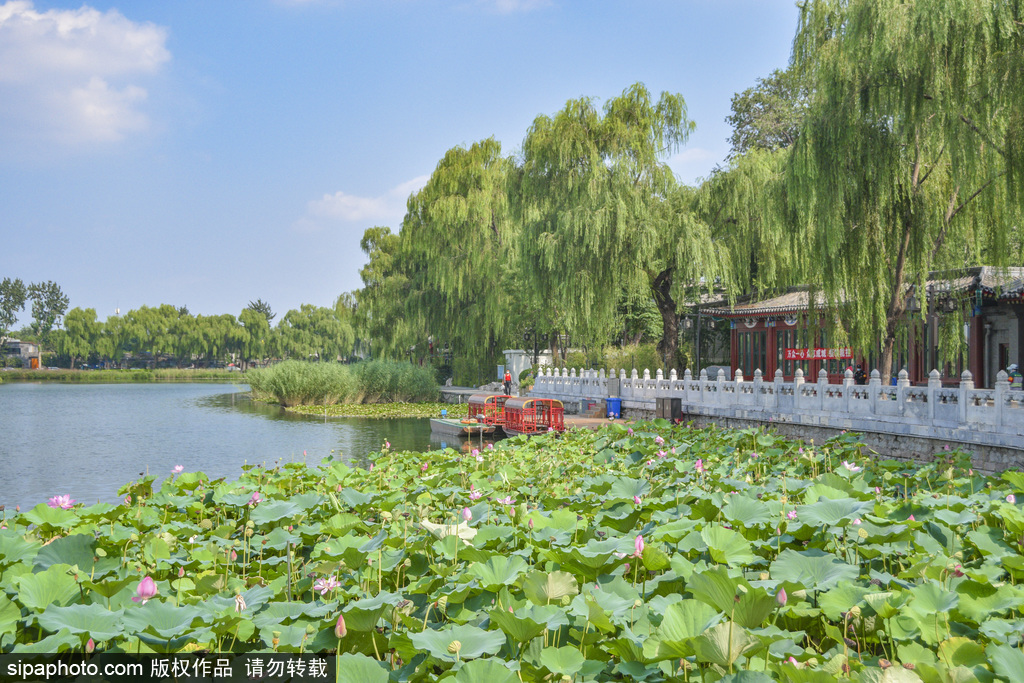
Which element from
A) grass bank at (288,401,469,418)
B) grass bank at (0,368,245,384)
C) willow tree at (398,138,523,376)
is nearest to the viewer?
grass bank at (288,401,469,418)

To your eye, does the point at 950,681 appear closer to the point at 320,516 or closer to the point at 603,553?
the point at 603,553

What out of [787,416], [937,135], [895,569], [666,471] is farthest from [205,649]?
[787,416]

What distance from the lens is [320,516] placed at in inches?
156

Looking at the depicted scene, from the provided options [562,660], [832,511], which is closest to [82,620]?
[562,660]

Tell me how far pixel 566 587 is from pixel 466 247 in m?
24.6

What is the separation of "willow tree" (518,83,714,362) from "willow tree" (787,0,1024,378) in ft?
19.1

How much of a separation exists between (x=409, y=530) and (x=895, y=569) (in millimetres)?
2088

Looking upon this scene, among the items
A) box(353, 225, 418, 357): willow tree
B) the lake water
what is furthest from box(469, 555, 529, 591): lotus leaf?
box(353, 225, 418, 357): willow tree

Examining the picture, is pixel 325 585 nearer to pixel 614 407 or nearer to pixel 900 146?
pixel 900 146

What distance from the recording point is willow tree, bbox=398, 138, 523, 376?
2569cm

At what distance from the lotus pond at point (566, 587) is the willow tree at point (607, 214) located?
1351 centimetres

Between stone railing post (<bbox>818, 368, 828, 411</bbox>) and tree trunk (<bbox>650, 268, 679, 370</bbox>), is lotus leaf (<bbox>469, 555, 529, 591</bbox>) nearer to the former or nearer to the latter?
stone railing post (<bbox>818, 368, 828, 411</bbox>)

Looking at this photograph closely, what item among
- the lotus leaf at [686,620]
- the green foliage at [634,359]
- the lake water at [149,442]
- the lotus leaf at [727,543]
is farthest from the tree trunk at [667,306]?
the lotus leaf at [686,620]

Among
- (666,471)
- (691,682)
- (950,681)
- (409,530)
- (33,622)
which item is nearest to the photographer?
(950,681)
